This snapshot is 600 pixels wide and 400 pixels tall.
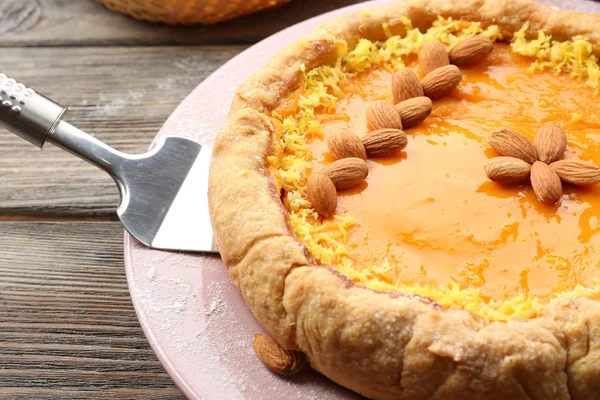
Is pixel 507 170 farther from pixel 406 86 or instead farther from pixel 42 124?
pixel 42 124

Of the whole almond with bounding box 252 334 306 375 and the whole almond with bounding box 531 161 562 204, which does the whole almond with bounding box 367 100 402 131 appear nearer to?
the whole almond with bounding box 531 161 562 204

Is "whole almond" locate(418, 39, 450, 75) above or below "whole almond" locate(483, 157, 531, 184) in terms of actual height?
above

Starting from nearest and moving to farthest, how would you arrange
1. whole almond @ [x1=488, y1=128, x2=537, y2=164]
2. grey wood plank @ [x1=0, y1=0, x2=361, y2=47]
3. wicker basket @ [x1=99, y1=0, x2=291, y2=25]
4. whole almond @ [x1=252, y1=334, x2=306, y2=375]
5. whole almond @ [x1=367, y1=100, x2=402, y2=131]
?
whole almond @ [x1=252, y1=334, x2=306, y2=375], whole almond @ [x1=488, y1=128, x2=537, y2=164], whole almond @ [x1=367, y1=100, x2=402, y2=131], wicker basket @ [x1=99, y1=0, x2=291, y2=25], grey wood plank @ [x1=0, y1=0, x2=361, y2=47]

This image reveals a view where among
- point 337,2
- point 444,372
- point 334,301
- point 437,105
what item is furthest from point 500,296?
point 337,2

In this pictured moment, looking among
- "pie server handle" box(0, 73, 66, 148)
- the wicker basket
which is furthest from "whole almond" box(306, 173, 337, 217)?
the wicker basket

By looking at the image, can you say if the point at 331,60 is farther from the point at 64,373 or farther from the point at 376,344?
the point at 64,373
